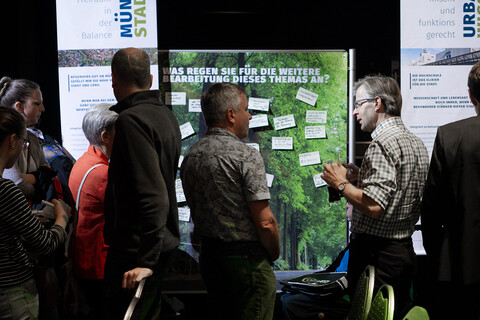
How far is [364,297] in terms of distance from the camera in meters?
1.76

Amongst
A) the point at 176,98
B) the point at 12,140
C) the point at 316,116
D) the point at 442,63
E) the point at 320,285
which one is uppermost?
the point at 442,63

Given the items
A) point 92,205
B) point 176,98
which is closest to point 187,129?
point 176,98

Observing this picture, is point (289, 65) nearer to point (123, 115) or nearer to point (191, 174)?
point (191, 174)

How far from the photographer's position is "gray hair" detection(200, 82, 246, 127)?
7.90 feet

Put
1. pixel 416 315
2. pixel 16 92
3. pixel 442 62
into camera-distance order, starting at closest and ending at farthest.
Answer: pixel 416 315 < pixel 16 92 < pixel 442 62

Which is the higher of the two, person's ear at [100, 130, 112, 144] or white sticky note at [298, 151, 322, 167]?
person's ear at [100, 130, 112, 144]

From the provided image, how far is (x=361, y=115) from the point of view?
9.00 ft

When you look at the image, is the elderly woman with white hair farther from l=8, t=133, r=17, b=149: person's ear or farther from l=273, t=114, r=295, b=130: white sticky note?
l=273, t=114, r=295, b=130: white sticky note

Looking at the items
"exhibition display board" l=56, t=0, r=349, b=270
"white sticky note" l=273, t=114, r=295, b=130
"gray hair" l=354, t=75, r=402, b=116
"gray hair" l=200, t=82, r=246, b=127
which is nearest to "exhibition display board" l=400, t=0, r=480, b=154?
"exhibition display board" l=56, t=0, r=349, b=270

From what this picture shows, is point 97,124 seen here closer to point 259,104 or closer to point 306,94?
point 259,104

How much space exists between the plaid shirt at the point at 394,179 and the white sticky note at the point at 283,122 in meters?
1.45

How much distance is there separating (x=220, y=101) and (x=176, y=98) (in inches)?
66.0

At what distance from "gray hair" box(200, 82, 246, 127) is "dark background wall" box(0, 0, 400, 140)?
2096mm

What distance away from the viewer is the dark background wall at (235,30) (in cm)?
442
